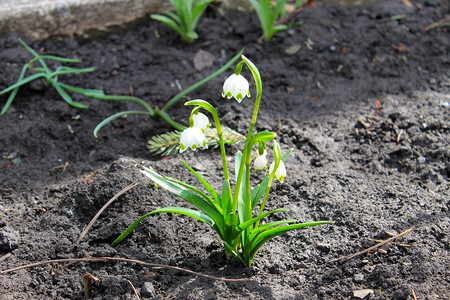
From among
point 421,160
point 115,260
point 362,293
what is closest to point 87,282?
point 115,260

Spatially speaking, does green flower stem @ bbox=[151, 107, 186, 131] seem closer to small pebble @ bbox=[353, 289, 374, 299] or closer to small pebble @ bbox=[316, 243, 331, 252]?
small pebble @ bbox=[316, 243, 331, 252]

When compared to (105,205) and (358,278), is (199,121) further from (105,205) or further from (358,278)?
(358,278)

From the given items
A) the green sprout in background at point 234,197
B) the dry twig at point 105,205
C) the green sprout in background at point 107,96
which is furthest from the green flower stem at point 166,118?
the green sprout in background at point 234,197

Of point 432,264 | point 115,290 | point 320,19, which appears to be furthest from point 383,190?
point 320,19

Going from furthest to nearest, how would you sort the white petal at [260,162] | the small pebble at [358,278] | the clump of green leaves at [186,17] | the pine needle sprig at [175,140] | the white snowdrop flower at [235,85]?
the clump of green leaves at [186,17] < the pine needle sprig at [175,140] < the small pebble at [358,278] < the white petal at [260,162] < the white snowdrop flower at [235,85]

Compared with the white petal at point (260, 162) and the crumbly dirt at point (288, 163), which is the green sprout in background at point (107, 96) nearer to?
the crumbly dirt at point (288, 163)

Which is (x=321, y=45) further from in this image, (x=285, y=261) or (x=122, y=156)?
(x=285, y=261)
